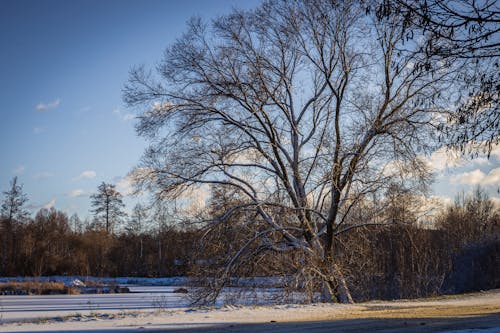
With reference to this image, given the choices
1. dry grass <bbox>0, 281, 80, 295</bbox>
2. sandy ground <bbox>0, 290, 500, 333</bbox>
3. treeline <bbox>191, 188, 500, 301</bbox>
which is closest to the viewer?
sandy ground <bbox>0, 290, 500, 333</bbox>

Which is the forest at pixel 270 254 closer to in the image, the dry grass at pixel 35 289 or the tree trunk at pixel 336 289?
the tree trunk at pixel 336 289

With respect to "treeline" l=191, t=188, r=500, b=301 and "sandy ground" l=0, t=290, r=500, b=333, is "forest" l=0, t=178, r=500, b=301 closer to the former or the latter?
"treeline" l=191, t=188, r=500, b=301

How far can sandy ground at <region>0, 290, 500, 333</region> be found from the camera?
9.14m

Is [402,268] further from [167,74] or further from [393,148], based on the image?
[167,74]

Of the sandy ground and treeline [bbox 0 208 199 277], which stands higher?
treeline [bbox 0 208 199 277]

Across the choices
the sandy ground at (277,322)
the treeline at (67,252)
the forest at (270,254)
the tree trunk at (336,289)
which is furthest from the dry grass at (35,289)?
the sandy ground at (277,322)

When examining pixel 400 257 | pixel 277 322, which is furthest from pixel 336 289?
pixel 400 257

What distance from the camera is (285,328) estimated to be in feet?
30.3

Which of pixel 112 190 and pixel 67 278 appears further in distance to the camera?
pixel 112 190

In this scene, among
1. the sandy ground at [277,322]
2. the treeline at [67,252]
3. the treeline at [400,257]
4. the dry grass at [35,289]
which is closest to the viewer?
the sandy ground at [277,322]

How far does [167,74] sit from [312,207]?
6.89m

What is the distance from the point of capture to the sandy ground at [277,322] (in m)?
9.14

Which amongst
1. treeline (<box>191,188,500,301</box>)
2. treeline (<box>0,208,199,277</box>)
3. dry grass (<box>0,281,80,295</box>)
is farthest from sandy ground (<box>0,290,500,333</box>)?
treeline (<box>0,208,199,277</box>)

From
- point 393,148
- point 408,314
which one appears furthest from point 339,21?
point 408,314
